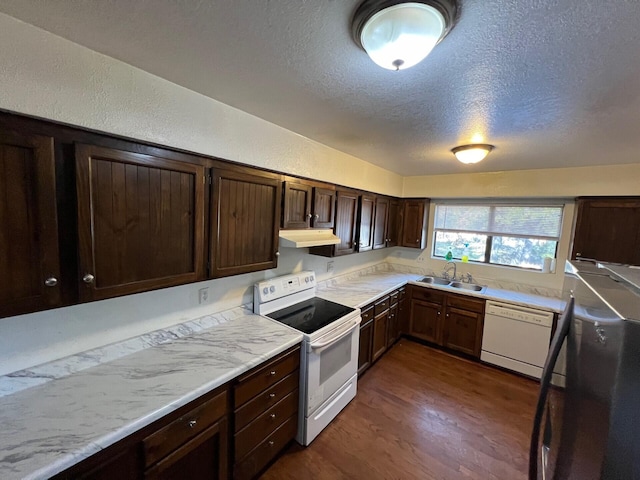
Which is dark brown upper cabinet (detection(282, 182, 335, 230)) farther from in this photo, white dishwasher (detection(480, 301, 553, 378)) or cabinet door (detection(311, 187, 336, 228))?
white dishwasher (detection(480, 301, 553, 378))

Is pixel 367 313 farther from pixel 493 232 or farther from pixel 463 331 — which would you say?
pixel 493 232

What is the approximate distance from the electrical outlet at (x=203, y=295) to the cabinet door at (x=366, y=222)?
1727mm

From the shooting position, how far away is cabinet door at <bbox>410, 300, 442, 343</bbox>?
133 inches

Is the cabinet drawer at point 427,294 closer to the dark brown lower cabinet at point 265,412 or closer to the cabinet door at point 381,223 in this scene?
the cabinet door at point 381,223

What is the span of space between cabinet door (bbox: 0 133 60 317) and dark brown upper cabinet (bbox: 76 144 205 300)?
9 cm

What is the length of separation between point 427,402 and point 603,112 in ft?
8.29

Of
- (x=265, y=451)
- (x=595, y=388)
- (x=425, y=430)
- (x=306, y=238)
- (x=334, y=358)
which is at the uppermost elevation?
(x=306, y=238)

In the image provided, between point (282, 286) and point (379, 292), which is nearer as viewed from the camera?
point (282, 286)

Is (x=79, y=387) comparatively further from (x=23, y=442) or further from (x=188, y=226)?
(x=188, y=226)

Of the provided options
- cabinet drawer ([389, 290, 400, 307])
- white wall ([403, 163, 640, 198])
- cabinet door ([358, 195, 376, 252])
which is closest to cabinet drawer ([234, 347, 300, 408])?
cabinet door ([358, 195, 376, 252])

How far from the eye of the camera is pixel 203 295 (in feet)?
6.09

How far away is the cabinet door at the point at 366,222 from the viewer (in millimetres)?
2975

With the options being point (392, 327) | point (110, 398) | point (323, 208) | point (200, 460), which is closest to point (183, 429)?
point (200, 460)

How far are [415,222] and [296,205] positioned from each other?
2408 mm
